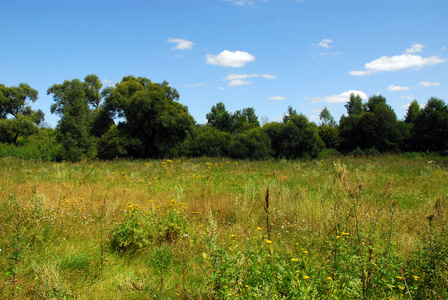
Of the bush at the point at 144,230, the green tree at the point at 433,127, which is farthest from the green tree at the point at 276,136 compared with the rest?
the bush at the point at 144,230

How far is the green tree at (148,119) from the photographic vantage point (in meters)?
21.4

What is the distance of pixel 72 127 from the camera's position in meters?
23.0

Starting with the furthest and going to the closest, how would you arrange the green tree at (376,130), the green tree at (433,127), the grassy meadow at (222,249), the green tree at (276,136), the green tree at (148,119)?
the green tree at (376,130)
the green tree at (433,127)
the green tree at (276,136)
the green tree at (148,119)
the grassy meadow at (222,249)

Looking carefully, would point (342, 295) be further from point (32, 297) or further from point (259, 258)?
point (32, 297)

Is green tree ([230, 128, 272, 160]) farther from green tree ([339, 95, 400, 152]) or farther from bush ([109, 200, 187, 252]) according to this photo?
bush ([109, 200, 187, 252])

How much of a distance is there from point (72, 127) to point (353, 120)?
29.0 metres

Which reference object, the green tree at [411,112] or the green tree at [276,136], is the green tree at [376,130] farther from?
the green tree at [276,136]

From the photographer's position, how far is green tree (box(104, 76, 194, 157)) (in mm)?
21422

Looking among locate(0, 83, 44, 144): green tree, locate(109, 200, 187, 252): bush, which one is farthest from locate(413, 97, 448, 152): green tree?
locate(0, 83, 44, 144): green tree

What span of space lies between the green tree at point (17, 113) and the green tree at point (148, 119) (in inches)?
524

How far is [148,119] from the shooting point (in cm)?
2217

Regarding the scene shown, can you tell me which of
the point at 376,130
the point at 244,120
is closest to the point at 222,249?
the point at 376,130

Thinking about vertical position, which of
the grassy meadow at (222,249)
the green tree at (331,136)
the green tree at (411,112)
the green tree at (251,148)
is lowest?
the grassy meadow at (222,249)

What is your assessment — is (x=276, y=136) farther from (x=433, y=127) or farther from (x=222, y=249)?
(x=222, y=249)
